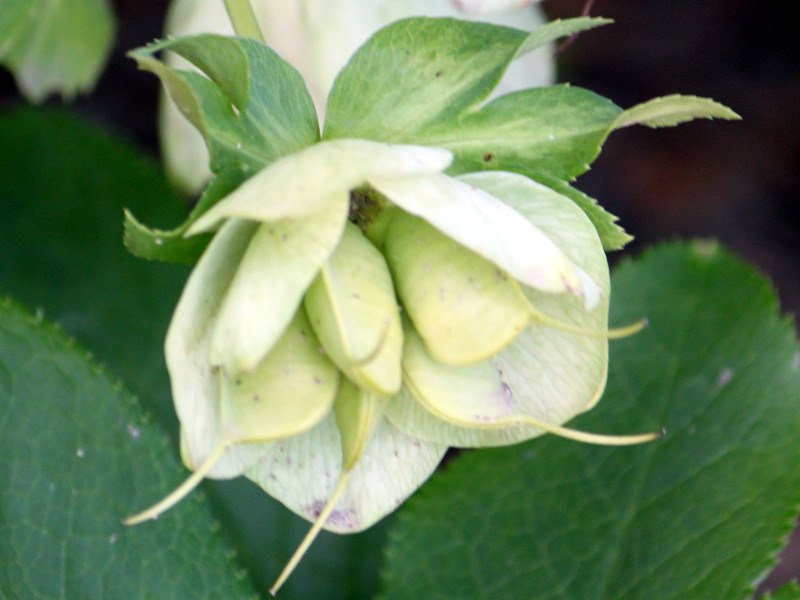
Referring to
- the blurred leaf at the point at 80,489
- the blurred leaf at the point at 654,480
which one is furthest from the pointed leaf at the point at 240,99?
the blurred leaf at the point at 654,480

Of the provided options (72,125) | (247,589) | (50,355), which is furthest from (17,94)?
(247,589)

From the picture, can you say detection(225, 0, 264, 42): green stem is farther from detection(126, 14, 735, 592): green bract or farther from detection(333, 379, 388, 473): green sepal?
detection(333, 379, 388, 473): green sepal

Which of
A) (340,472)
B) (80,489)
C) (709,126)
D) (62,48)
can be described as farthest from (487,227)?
(709,126)

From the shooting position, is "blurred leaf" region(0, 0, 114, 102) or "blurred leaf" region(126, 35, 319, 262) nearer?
"blurred leaf" region(126, 35, 319, 262)

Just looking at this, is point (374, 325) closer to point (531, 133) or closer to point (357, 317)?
point (357, 317)

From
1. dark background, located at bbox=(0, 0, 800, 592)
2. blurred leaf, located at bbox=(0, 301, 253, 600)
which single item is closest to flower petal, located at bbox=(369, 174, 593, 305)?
blurred leaf, located at bbox=(0, 301, 253, 600)
